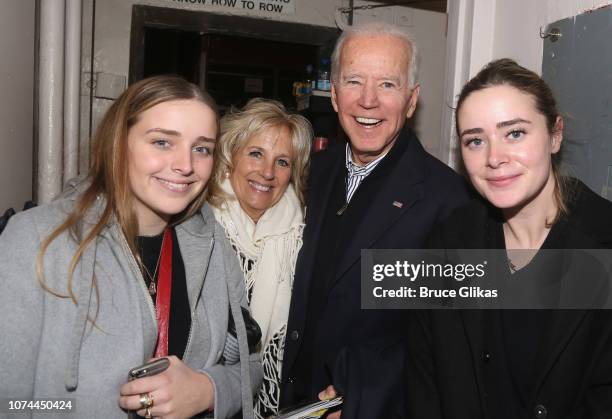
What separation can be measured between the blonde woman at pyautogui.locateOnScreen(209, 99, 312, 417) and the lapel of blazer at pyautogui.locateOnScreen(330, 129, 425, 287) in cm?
45

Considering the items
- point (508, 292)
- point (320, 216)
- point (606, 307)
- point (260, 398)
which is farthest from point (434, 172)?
point (260, 398)

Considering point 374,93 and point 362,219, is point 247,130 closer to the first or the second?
point 374,93

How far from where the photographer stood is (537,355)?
1.42 m

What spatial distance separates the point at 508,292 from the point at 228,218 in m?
1.37

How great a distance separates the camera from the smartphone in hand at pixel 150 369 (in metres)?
1.39

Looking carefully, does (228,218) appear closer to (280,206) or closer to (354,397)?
(280,206)

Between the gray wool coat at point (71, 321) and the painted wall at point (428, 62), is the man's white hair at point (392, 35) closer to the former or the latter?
the gray wool coat at point (71, 321)

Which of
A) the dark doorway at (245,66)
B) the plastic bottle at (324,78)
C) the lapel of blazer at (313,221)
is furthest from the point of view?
the dark doorway at (245,66)

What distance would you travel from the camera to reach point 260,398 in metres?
2.41

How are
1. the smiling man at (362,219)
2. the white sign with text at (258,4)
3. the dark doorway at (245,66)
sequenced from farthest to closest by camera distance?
the dark doorway at (245,66) < the white sign with text at (258,4) < the smiling man at (362,219)

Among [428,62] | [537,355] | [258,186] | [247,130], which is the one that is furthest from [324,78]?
[537,355]

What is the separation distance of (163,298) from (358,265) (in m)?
0.79

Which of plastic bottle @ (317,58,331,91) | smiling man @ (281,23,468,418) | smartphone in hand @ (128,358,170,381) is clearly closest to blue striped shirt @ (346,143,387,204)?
smiling man @ (281,23,468,418)

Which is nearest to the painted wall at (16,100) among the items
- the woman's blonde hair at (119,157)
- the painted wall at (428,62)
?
the woman's blonde hair at (119,157)
